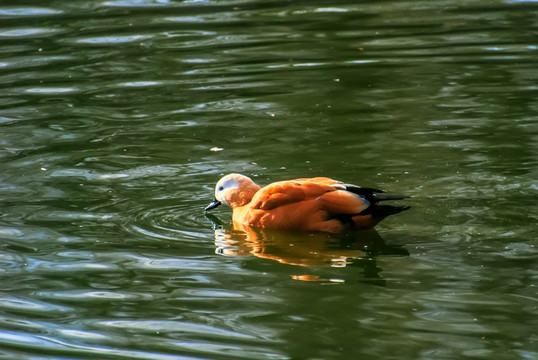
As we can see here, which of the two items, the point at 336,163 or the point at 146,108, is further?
the point at 146,108

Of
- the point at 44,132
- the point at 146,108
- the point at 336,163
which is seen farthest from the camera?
the point at 146,108

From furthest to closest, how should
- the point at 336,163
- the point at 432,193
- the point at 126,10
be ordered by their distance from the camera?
the point at 126,10 → the point at 336,163 → the point at 432,193

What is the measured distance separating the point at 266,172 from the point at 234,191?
901 mm

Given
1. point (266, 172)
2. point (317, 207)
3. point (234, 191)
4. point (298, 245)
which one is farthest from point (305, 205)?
point (266, 172)

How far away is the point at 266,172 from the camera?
27.6ft

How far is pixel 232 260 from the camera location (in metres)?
6.66

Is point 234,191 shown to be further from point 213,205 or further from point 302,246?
point 302,246

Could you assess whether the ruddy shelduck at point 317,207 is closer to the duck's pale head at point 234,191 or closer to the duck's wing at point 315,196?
the duck's wing at point 315,196

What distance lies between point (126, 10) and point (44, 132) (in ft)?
18.6

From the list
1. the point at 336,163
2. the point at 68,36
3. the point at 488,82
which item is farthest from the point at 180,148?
the point at 68,36

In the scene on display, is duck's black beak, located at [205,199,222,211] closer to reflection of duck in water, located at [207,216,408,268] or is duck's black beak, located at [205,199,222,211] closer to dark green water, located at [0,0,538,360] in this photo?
dark green water, located at [0,0,538,360]

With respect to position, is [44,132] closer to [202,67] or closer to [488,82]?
[202,67]

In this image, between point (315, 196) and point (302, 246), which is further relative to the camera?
point (315, 196)

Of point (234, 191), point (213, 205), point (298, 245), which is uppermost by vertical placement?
point (234, 191)
